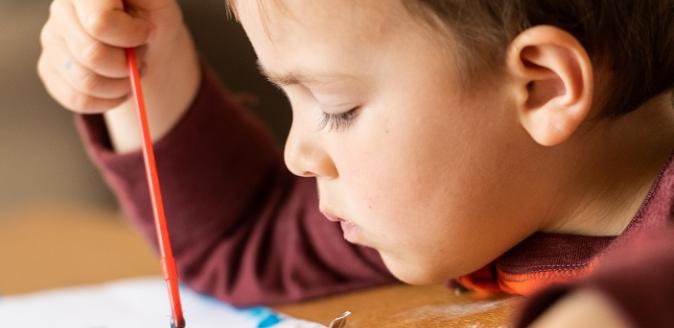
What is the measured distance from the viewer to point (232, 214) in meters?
0.86

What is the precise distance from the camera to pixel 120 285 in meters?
0.82

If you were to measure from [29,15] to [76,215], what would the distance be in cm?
26

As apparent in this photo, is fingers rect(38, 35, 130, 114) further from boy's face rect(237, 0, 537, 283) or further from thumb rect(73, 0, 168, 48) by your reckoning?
boy's face rect(237, 0, 537, 283)

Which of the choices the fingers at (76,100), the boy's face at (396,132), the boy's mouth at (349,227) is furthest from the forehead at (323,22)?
the fingers at (76,100)

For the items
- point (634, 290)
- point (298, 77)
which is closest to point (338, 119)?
point (298, 77)

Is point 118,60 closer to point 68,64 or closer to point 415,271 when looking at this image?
point 68,64

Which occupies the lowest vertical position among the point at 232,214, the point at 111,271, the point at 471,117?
the point at 111,271

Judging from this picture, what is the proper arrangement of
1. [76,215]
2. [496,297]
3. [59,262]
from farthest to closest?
[76,215]
[59,262]
[496,297]

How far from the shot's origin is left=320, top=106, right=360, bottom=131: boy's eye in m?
0.58

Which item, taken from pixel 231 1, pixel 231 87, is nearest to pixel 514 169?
pixel 231 1

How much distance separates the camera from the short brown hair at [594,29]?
52cm

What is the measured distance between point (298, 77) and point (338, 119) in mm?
39

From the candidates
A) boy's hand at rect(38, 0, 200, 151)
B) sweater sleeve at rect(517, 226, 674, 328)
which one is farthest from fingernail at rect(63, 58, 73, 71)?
sweater sleeve at rect(517, 226, 674, 328)

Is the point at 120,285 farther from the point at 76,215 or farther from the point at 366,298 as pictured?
the point at 76,215
